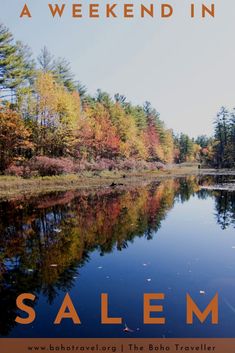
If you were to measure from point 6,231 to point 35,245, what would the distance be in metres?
2.30

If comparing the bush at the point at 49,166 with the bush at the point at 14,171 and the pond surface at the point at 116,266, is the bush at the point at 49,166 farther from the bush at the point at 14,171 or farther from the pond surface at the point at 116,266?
the pond surface at the point at 116,266

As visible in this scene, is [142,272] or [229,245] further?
[229,245]

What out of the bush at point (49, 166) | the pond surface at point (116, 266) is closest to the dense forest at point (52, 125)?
the bush at point (49, 166)

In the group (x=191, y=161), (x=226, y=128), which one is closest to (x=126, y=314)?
(x=226, y=128)

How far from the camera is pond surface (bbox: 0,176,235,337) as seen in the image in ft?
18.1

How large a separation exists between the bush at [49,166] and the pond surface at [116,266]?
518 inches

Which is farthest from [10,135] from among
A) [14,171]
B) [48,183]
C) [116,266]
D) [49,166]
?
[116,266]

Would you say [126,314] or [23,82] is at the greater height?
[23,82]

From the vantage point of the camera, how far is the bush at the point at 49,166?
2858cm

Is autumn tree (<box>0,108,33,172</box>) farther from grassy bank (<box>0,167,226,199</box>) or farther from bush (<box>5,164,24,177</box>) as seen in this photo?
grassy bank (<box>0,167,226,199</box>)

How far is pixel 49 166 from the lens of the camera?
29188 mm

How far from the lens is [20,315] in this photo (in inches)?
230

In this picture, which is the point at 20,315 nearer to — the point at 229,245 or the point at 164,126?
the point at 229,245

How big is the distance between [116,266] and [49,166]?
21.8m
